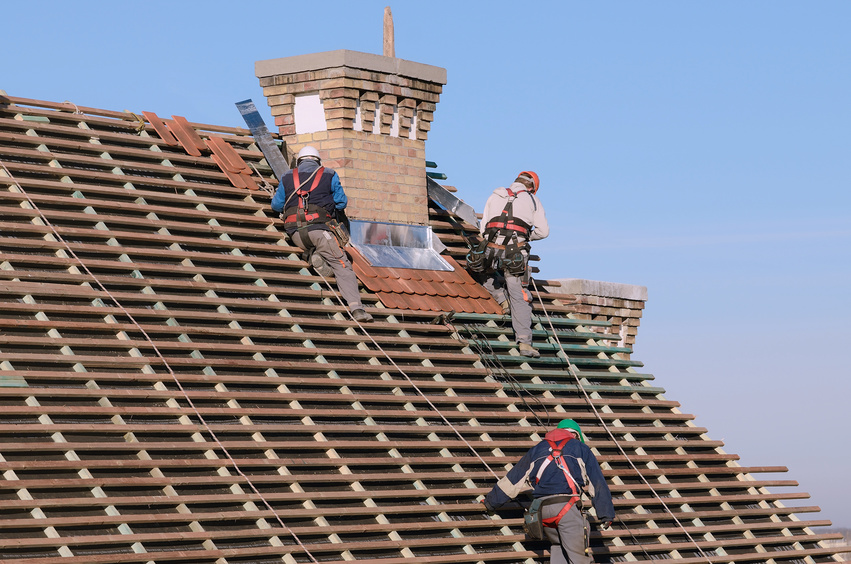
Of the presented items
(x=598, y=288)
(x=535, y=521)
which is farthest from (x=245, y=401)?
(x=598, y=288)

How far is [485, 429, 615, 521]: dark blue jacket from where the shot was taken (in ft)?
30.1

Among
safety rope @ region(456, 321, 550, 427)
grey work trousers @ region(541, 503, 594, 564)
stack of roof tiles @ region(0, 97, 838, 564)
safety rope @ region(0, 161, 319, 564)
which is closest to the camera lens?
stack of roof tiles @ region(0, 97, 838, 564)

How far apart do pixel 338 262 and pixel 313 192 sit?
2.25ft

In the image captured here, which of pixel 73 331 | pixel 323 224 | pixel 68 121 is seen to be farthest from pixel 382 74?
pixel 73 331

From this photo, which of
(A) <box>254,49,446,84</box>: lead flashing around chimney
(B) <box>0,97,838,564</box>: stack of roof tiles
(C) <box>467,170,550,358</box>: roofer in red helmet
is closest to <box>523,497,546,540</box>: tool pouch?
A: (B) <box>0,97,838,564</box>: stack of roof tiles

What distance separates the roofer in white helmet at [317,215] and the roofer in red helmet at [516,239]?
1569 mm

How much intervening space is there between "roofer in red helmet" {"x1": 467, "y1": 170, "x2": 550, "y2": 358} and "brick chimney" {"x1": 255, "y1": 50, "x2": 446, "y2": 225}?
1.05m

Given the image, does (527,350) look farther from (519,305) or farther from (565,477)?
(565,477)

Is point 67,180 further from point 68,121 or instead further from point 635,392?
point 635,392

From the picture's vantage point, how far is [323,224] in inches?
434

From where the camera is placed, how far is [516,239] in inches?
468

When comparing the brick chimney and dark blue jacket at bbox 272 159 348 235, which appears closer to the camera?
dark blue jacket at bbox 272 159 348 235

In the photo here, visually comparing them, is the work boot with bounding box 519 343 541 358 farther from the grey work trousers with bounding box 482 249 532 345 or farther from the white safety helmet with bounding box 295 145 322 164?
the white safety helmet with bounding box 295 145 322 164

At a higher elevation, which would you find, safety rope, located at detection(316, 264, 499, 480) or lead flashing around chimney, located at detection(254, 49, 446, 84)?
lead flashing around chimney, located at detection(254, 49, 446, 84)
